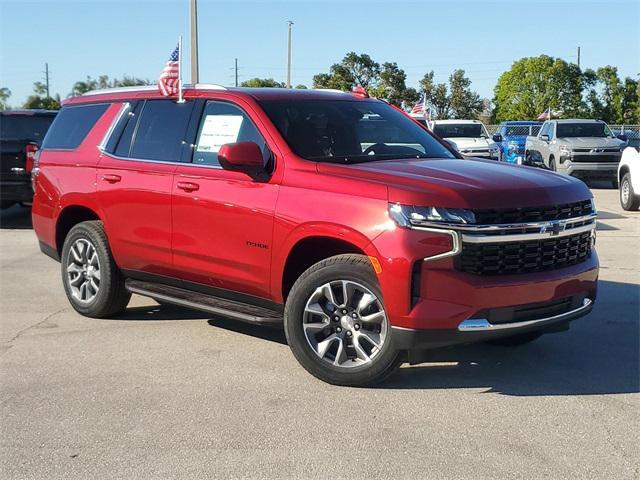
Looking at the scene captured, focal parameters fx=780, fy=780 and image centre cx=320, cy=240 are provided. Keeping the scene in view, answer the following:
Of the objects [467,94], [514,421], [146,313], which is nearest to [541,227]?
[514,421]

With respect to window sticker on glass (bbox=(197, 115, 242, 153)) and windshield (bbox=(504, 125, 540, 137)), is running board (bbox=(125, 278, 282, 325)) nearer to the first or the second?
window sticker on glass (bbox=(197, 115, 242, 153))

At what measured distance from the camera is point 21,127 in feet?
44.4

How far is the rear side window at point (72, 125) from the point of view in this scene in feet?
22.8

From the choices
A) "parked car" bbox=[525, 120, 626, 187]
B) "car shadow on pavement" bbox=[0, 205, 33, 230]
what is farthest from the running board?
"parked car" bbox=[525, 120, 626, 187]

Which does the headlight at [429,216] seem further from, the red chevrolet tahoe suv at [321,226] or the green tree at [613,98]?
the green tree at [613,98]

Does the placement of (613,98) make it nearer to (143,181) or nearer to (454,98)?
(454,98)

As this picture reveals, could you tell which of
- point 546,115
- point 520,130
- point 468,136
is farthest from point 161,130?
point 546,115

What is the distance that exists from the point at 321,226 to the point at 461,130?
19262 millimetres

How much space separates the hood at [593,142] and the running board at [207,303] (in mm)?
16493

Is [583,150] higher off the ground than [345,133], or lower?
lower

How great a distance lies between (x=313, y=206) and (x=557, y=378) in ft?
6.41

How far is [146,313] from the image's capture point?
23.1 ft

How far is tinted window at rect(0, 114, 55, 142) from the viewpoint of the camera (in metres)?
13.5

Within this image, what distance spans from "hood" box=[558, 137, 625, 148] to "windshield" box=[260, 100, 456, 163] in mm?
15389
